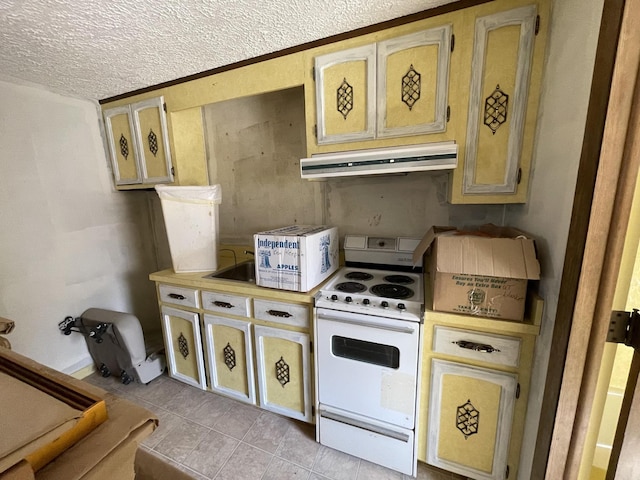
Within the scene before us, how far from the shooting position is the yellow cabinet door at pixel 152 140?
1994 mm

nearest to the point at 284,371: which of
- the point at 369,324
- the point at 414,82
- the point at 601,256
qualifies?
the point at 369,324

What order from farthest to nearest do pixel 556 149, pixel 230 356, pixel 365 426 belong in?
pixel 230 356 → pixel 365 426 → pixel 556 149

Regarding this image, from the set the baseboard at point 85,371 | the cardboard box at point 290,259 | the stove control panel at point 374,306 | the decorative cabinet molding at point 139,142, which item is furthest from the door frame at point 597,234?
the baseboard at point 85,371

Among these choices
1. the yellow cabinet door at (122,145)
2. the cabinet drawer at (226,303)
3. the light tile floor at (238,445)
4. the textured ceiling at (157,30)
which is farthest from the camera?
the yellow cabinet door at (122,145)

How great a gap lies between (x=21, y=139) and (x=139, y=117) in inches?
29.7

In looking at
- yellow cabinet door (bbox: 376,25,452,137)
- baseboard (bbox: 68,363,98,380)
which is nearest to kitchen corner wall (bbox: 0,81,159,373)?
baseboard (bbox: 68,363,98,380)

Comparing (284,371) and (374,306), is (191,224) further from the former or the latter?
(374,306)

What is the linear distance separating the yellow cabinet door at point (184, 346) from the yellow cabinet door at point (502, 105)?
1.93 meters

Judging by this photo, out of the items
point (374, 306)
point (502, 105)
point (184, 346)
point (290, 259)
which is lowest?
point (184, 346)

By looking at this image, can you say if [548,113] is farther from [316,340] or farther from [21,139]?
[21,139]

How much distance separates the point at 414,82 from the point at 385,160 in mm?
426

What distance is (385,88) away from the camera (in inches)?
54.7

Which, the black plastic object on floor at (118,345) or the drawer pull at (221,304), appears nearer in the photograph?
the drawer pull at (221,304)

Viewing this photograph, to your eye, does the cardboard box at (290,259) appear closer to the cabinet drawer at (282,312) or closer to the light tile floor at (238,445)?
the cabinet drawer at (282,312)
